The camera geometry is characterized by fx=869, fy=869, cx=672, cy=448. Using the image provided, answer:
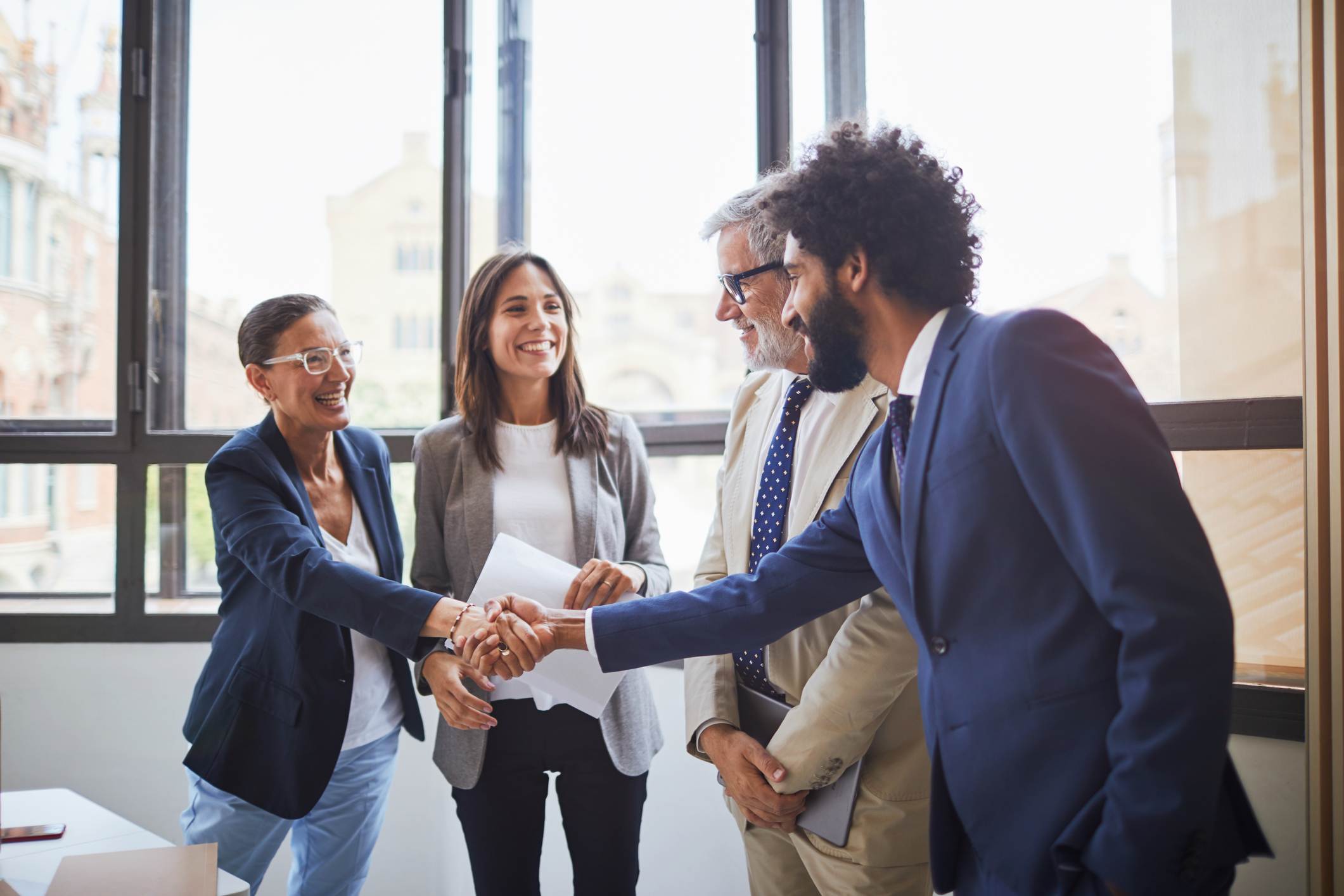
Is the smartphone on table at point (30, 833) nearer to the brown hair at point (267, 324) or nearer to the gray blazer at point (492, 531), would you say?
the gray blazer at point (492, 531)

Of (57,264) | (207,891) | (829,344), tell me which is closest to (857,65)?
(829,344)

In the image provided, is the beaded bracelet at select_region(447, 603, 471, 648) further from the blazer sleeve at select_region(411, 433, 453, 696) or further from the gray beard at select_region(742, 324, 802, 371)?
the gray beard at select_region(742, 324, 802, 371)

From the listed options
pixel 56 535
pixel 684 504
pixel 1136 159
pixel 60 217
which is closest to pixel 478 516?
pixel 684 504

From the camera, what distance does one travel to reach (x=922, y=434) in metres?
1.06

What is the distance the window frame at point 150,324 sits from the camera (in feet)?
9.21

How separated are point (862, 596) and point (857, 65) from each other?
1.73m

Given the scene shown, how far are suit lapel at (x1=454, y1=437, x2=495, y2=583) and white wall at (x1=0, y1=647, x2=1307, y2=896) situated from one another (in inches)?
38.5

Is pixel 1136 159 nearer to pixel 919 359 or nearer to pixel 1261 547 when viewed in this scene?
pixel 1261 547

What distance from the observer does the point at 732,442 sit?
5.76 ft

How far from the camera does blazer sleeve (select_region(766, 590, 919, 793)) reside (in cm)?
133

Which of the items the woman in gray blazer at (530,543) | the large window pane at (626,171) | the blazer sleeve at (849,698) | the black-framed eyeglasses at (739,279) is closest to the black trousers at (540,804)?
the woman in gray blazer at (530,543)

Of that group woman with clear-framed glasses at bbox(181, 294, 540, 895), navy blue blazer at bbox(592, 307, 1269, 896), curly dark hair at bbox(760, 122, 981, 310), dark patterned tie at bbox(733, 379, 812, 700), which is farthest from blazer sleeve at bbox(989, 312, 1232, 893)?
woman with clear-framed glasses at bbox(181, 294, 540, 895)

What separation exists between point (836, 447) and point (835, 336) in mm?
316

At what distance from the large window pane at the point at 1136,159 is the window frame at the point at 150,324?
3.46ft
